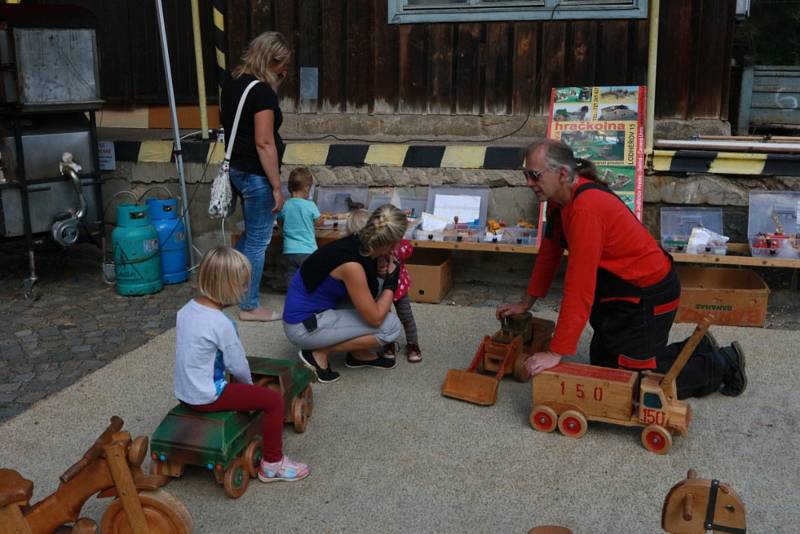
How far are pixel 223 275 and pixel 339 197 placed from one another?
3.74 m

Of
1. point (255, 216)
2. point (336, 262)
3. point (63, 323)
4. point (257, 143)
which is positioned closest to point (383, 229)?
point (336, 262)

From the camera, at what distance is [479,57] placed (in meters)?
7.73

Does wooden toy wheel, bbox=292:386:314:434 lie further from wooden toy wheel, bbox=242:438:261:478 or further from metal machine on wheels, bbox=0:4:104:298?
metal machine on wheels, bbox=0:4:104:298

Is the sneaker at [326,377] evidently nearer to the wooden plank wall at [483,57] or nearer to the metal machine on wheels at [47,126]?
the metal machine on wheels at [47,126]

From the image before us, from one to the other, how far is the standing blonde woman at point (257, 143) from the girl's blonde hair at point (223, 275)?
6.52 ft

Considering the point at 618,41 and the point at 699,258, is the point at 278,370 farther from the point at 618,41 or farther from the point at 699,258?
the point at 618,41

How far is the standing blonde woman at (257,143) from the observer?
5672mm

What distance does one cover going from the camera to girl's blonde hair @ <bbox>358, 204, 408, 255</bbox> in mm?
4469

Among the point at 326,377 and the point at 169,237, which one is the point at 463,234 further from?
the point at 169,237

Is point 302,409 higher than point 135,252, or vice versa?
point 135,252

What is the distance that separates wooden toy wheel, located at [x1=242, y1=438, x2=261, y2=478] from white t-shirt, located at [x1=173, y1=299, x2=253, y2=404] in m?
0.29

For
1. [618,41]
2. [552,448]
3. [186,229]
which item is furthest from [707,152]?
[186,229]

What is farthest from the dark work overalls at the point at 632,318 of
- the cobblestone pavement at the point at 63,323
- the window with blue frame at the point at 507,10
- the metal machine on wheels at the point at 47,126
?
the metal machine on wheels at the point at 47,126

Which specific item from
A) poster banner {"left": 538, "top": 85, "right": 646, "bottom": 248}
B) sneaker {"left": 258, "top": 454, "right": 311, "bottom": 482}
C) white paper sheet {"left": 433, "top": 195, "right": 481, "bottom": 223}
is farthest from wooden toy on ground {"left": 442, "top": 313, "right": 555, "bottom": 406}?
Answer: white paper sheet {"left": 433, "top": 195, "right": 481, "bottom": 223}
